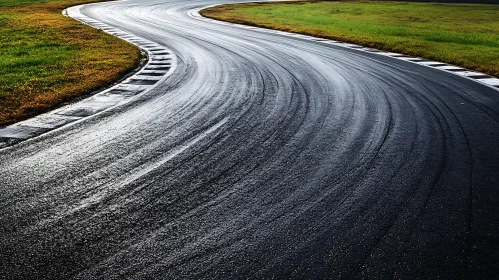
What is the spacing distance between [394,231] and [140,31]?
1921 centimetres

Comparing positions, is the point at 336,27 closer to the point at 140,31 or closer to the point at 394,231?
the point at 140,31

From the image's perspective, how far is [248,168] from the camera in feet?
17.9

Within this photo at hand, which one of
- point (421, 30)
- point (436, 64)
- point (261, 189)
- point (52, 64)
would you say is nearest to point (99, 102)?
point (52, 64)

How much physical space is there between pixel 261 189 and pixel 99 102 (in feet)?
15.7

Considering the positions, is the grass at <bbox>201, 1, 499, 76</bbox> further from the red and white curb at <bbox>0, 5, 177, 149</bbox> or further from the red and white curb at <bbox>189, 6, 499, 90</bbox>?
the red and white curb at <bbox>0, 5, 177, 149</bbox>

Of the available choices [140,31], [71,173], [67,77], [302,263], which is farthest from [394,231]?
[140,31]

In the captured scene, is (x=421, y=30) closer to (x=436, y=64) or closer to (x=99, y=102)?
(x=436, y=64)

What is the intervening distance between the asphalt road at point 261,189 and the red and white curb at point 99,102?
0.33 metres

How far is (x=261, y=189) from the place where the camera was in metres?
4.92

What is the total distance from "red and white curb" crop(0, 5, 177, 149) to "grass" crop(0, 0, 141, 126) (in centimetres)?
33

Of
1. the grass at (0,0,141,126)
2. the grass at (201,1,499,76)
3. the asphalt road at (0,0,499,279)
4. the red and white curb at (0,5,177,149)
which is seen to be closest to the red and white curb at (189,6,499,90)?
the grass at (201,1,499,76)

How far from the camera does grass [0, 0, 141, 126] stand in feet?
28.4

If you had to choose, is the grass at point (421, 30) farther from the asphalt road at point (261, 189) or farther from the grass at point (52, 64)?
the grass at point (52, 64)

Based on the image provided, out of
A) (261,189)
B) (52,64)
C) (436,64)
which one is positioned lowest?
(436,64)
